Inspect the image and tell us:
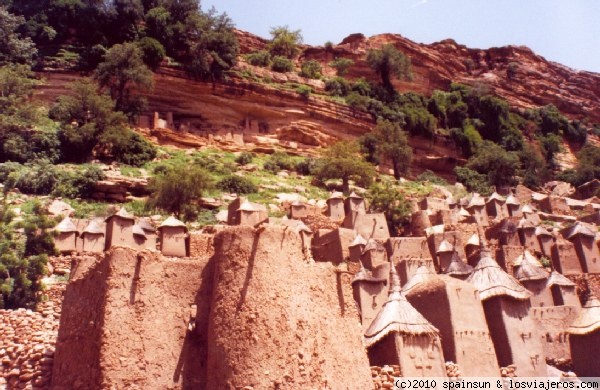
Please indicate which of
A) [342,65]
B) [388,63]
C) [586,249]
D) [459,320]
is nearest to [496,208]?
[586,249]

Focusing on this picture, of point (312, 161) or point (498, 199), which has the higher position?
point (312, 161)

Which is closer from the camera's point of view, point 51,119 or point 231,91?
point 51,119

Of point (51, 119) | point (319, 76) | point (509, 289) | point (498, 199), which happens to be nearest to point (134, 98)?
point (51, 119)

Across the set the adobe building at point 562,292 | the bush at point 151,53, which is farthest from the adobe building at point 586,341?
the bush at point 151,53

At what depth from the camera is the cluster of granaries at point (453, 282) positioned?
55.8ft

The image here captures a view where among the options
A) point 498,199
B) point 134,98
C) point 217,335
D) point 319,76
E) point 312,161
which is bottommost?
point 217,335

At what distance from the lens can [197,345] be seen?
1354 centimetres

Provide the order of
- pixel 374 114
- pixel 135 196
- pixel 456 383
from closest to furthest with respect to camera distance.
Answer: pixel 456 383, pixel 135 196, pixel 374 114

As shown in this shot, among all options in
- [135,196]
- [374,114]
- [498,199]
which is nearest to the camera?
[135,196]

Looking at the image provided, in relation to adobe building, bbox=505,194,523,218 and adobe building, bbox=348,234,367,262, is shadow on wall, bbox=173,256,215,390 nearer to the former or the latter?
adobe building, bbox=348,234,367,262

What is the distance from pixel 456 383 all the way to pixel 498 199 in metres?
28.4

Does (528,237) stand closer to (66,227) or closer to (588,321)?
(588,321)

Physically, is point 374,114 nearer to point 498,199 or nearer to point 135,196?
point 498,199

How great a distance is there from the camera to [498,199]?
42.6 metres
